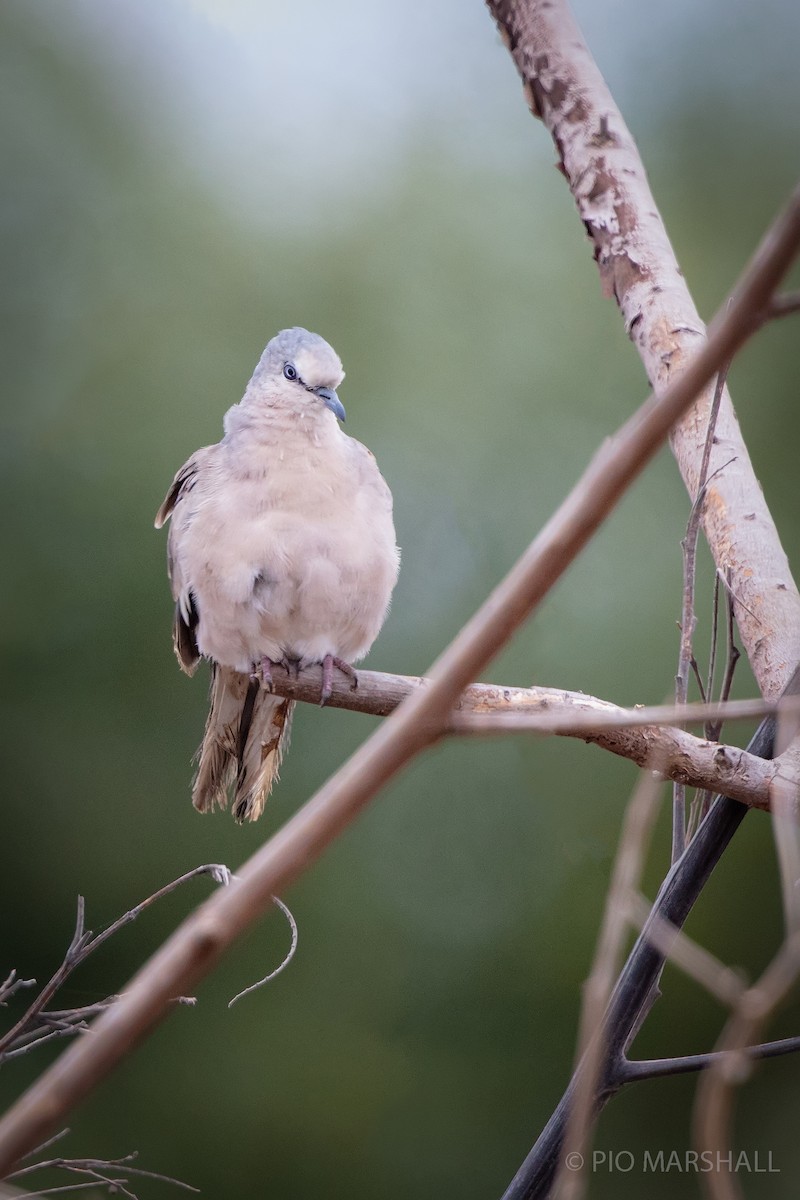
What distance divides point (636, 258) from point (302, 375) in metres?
0.61

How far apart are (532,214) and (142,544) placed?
5.60 ft

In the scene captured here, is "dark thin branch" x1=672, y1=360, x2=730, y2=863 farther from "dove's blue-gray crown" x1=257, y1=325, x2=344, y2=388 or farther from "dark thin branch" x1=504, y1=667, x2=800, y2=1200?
"dove's blue-gray crown" x1=257, y1=325, x2=344, y2=388

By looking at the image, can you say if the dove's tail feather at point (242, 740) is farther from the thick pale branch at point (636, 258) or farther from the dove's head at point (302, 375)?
the thick pale branch at point (636, 258)

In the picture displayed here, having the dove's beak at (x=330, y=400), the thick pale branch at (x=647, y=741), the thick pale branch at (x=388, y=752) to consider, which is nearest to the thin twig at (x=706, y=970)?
the thick pale branch at (x=388, y=752)

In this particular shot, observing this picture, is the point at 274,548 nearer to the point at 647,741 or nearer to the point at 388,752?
the point at 647,741

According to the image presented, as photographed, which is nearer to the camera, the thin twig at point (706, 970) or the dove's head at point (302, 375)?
the thin twig at point (706, 970)

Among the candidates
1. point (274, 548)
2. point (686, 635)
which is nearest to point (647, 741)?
point (686, 635)

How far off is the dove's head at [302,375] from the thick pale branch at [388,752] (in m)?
1.47

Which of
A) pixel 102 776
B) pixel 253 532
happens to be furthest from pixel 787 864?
pixel 102 776

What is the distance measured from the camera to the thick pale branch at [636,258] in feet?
5.65

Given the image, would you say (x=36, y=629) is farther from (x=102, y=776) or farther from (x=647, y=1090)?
(x=647, y=1090)

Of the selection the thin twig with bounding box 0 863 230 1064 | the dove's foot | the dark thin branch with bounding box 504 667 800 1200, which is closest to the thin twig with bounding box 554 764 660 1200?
the dark thin branch with bounding box 504 667 800 1200

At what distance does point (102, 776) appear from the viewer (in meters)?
3.38

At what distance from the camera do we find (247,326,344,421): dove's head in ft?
6.58
